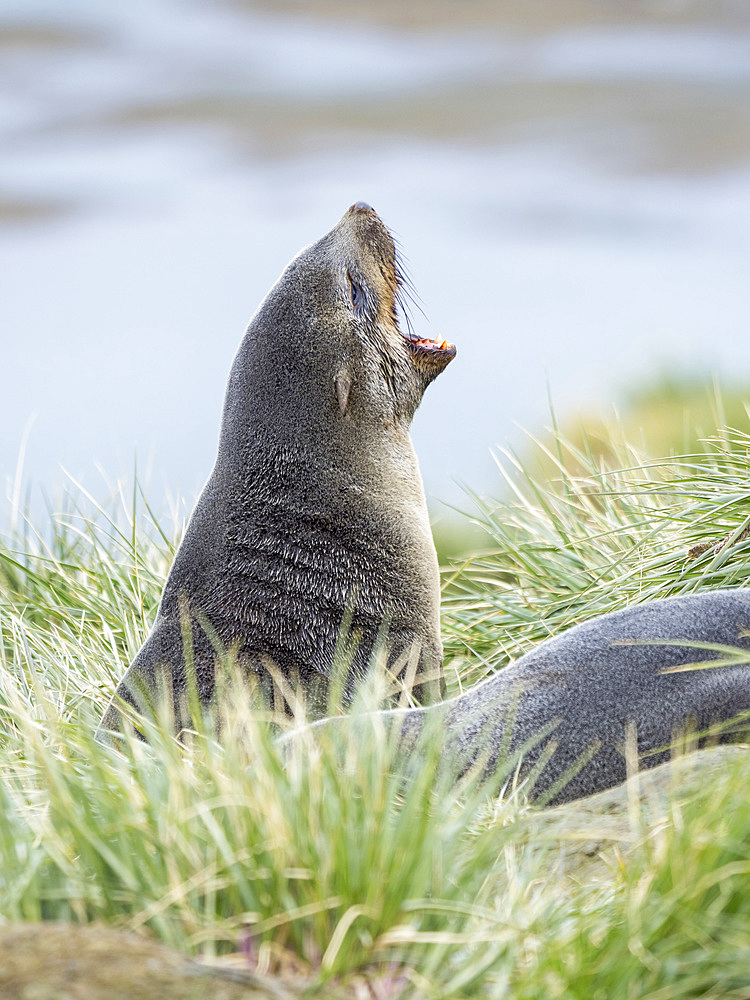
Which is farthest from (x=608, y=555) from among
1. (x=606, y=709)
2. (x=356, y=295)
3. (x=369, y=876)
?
(x=369, y=876)

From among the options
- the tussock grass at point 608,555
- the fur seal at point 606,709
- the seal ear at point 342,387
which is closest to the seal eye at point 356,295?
the seal ear at point 342,387

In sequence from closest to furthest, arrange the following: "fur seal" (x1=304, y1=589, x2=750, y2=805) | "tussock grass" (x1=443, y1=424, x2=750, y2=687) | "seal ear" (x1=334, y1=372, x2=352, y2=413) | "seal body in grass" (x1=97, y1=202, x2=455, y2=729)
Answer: "fur seal" (x1=304, y1=589, x2=750, y2=805) < "seal body in grass" (x1=97, y1=202, x2=455, y2=729) < "seal ear" (x1=334, y1=372, x2=352, y2=413) < "tussock grass" (x1=443, y1=424, x2=750, y2=687)

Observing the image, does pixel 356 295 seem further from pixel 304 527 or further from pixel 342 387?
pixel 304 527

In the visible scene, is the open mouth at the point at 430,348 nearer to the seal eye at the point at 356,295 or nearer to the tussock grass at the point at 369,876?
the seal eye at the point at 356,295

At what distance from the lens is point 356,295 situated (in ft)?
14.9

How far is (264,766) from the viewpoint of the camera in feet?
8.29

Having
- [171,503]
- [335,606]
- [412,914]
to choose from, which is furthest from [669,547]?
[412,914]

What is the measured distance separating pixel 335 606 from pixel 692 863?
197cm

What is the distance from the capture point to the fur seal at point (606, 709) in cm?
332

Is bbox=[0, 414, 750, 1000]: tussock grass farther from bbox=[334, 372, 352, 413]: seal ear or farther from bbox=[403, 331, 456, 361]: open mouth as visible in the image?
bbox=[403, 331, 456, 361]: open mouth

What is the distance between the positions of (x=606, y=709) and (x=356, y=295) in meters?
1.93

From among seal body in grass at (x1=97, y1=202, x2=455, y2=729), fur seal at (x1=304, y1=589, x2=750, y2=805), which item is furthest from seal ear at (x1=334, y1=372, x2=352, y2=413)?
fur seal at (x1=304, y1=589, x2=750, y2=805)

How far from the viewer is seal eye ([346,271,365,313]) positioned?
177 inches

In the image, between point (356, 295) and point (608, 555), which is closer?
point (356, 295)
